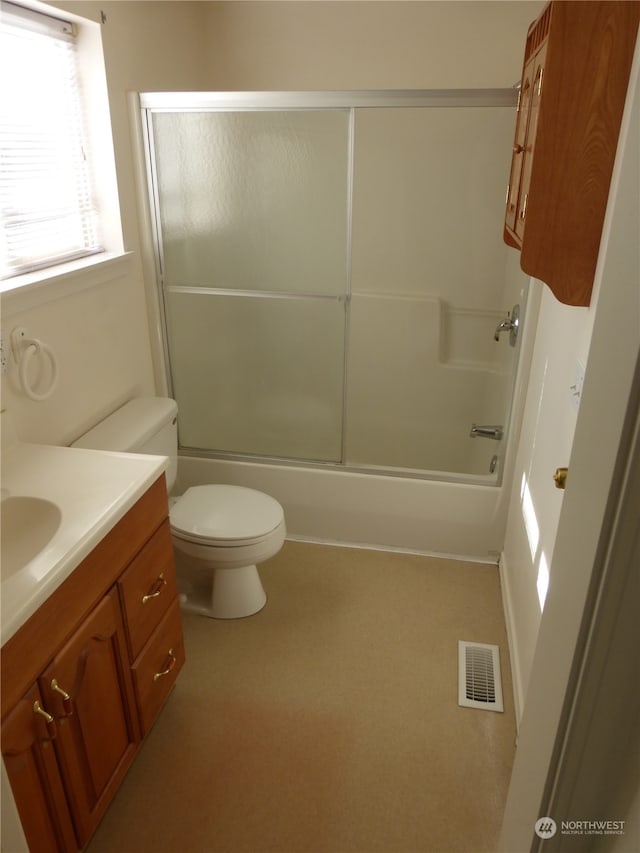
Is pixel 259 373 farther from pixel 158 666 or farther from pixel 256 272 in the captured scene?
pixel 158 666

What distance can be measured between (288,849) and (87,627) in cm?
79

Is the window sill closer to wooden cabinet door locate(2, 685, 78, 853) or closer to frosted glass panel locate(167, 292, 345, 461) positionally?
frosted glass panel locate(167, 292, 345, 461)

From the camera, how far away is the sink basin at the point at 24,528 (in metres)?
1.47

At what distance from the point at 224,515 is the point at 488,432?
3.71ft

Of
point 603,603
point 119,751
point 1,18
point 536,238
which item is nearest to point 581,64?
point 536,238

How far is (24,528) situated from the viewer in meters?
1.51

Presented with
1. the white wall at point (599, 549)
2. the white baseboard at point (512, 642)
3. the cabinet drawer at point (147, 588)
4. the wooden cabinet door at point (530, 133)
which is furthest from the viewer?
the white baseboard at point (512, 642)

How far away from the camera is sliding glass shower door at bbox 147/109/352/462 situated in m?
2.45

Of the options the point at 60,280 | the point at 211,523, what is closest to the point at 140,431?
the point at 211,523

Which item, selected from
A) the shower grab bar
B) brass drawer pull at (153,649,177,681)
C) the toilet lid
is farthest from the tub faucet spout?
brass drawer pull at (153,649,177,681)

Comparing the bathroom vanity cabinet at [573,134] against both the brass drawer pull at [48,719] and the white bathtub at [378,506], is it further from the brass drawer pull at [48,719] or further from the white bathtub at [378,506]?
the brass drawer pull at [48,719]

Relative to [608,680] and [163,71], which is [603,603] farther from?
[163,71]

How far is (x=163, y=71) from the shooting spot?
2.59 m

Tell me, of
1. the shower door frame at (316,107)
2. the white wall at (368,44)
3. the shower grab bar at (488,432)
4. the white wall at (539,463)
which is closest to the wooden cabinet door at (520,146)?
the white wall at (539,463)
